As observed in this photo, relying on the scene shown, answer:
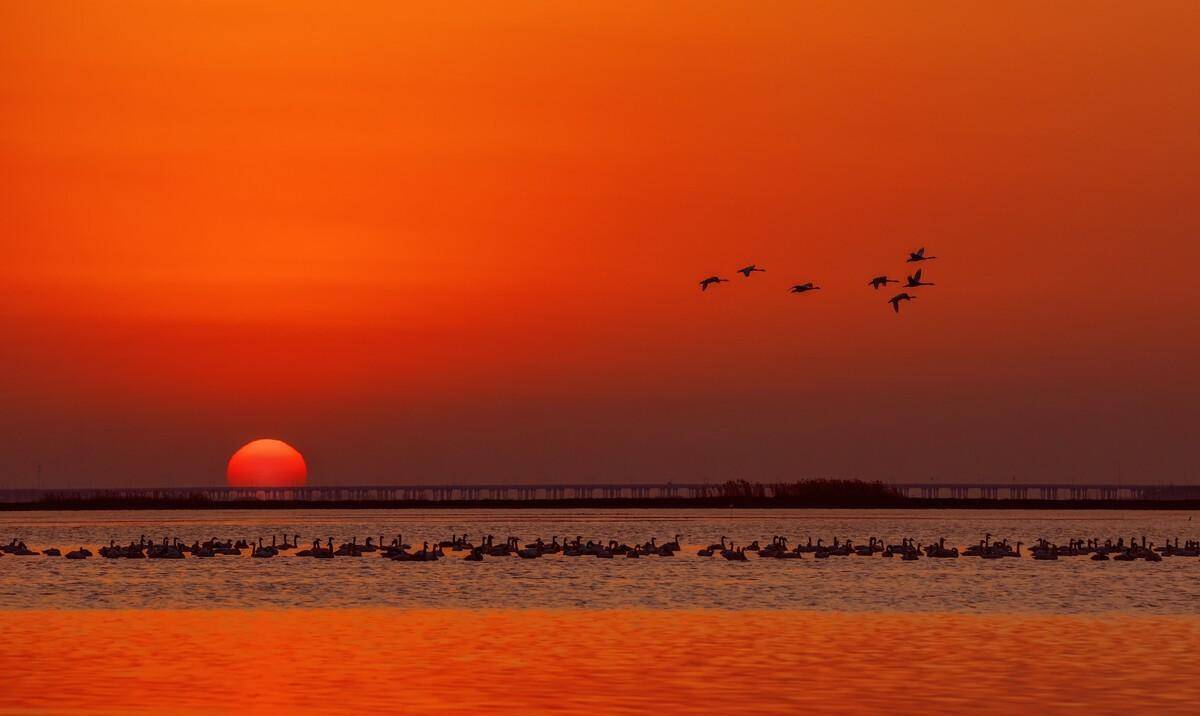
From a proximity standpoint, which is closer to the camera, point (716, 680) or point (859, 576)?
point (716, 680)

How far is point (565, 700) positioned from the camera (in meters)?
31.5

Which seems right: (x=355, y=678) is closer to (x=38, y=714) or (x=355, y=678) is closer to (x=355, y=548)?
(x=38, y=714)

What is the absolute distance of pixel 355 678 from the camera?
116 feet

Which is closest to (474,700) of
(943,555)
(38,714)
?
(38,714)

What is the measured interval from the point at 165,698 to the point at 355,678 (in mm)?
4753

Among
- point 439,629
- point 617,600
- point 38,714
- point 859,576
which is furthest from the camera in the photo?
point 859,576

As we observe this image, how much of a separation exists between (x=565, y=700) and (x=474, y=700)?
5.86 ft

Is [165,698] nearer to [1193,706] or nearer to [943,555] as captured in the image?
[1193,706]

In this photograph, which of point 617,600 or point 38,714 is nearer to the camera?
point 38,714

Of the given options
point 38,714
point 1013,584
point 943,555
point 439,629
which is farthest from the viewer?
point 943,555

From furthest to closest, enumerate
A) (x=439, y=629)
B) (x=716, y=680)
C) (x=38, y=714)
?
(x=439, y=629) < (x=716, y=680) < (x=38, y=714)

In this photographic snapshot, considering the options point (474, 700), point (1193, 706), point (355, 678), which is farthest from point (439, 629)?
point (1193, 706)

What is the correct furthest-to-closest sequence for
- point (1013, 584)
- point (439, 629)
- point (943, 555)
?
point (943, 555) < point (1013, 584) < point (439, 629)

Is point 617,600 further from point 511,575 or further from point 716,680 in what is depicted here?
point 716,680
